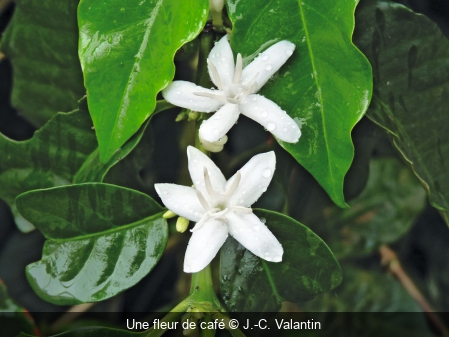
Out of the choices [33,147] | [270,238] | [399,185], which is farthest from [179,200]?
[399,185]

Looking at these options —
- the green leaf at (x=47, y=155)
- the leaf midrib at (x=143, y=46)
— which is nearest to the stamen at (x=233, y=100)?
the leaf midrib at (x=143, y=46)

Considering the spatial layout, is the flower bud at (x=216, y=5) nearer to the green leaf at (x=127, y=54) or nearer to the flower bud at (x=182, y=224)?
the green leaf at (x=127, y=54)

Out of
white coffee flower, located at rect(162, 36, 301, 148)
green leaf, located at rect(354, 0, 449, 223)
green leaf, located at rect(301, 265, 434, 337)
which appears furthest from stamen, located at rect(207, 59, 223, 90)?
green leaf, located at rect(301, 265, 434, 337)

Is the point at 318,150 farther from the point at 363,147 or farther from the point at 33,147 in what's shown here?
the point at 33,147

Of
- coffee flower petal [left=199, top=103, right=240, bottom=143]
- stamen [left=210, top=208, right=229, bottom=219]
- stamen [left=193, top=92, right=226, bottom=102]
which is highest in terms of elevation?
stamen [left=193, top=92, right=226, bottom=102]

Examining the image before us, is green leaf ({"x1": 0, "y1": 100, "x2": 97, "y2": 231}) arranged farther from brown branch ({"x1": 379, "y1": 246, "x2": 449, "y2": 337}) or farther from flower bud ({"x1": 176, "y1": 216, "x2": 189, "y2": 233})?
brown branch ({"x1": 379, "y1": 246, "x2": 449, "y2": 337})

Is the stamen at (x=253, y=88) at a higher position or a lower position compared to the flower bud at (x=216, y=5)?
lower
